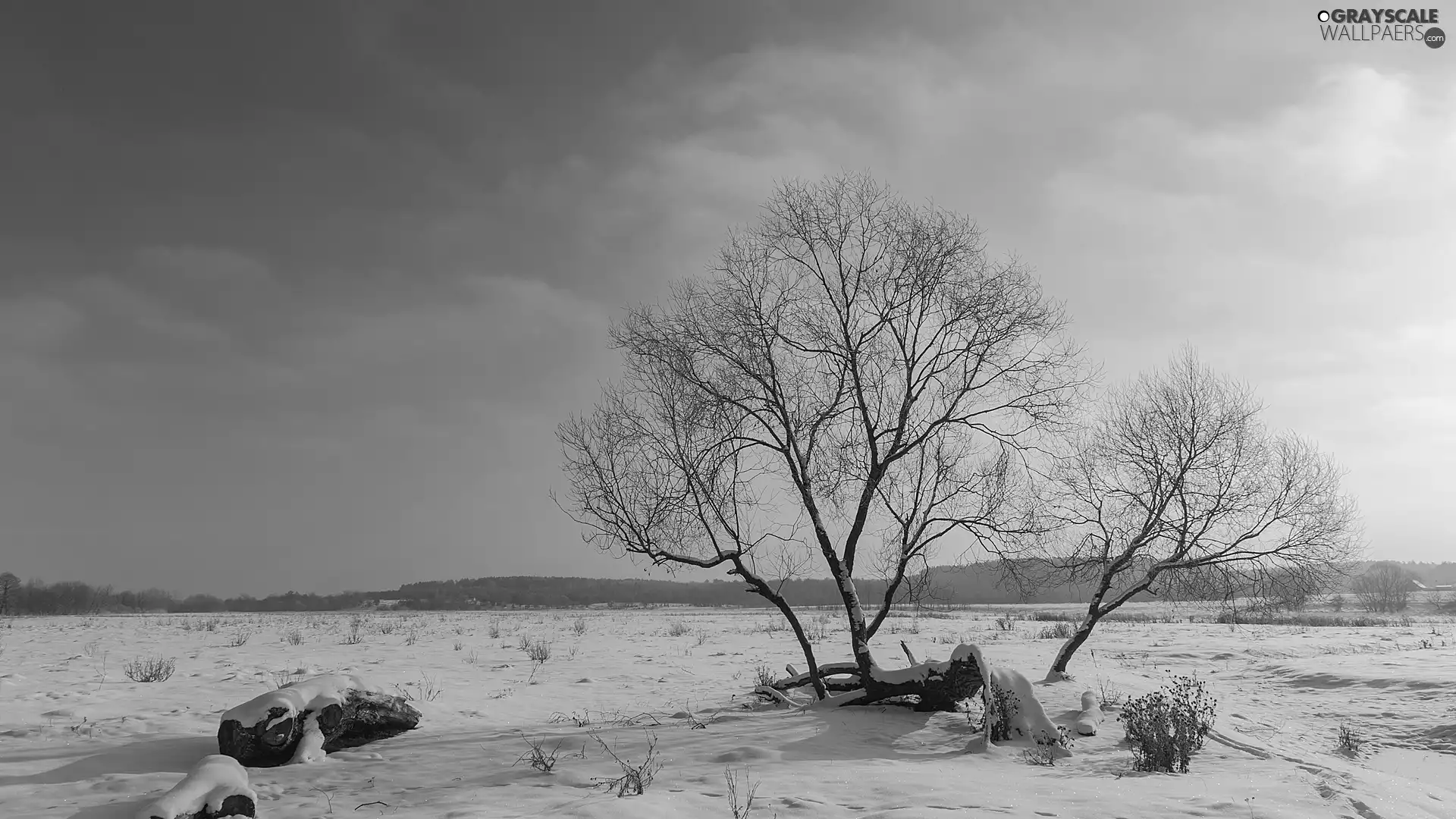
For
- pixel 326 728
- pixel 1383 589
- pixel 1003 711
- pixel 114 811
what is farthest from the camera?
pixel 1383 589

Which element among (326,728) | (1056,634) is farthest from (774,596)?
(1056,634)

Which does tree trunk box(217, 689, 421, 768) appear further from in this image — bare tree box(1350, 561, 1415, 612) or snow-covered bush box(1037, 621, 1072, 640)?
bare tree box(1350, 561, 1415, 612)

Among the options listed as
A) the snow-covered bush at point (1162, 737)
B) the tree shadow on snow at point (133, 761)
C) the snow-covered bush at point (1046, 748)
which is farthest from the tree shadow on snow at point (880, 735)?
the tree shadow on snow at point (133, 761)

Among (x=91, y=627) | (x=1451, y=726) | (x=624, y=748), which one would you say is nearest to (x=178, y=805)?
(x=624, y=748)

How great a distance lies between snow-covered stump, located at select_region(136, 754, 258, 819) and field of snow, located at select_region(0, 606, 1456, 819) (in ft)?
1.21

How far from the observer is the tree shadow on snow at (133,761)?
727 centimetres

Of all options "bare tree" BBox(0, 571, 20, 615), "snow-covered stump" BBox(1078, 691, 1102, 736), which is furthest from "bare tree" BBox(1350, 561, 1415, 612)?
"bare tree" BBox(0, 571, 20, 615)

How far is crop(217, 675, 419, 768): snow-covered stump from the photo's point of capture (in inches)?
316

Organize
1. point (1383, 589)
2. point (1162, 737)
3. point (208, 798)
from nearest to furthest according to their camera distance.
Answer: point (208, 798) < point (1162, 737) < point (1383, 589)

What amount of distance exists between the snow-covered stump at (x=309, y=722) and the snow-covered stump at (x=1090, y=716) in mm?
9191

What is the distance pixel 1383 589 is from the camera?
65875 mm

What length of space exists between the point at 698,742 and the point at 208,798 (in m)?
5.21

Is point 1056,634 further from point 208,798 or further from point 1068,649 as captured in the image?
point 208,798

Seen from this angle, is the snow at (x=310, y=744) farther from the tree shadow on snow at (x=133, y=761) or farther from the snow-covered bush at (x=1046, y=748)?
the snow-covered bush at (x=1046, y=748)
